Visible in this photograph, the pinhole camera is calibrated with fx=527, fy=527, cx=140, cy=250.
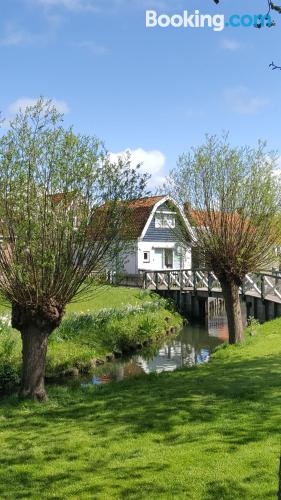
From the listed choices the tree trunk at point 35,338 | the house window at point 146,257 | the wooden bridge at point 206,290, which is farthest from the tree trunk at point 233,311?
the house window at point 146,257

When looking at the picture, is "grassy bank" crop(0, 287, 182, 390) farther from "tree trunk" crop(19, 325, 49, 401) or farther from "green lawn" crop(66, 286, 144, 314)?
"tree trunk" crop(19, 325, 49, 401)

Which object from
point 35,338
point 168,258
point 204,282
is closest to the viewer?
point 35,338

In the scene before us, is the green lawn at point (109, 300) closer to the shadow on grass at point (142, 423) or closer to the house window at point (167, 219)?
the house window at point (167, 219)

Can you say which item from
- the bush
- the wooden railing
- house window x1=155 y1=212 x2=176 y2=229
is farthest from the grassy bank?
house window x1=155 y1=212 x2=176 y2=229

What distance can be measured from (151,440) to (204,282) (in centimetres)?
2263

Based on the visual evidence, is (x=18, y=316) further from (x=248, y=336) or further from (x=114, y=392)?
(x=248, y=336)

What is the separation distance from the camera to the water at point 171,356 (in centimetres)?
1786

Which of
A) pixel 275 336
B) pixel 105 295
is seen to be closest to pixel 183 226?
pixel 275 336

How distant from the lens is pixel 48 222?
10.8 metres

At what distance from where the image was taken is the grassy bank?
663 inches

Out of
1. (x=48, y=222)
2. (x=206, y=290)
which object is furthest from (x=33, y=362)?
(x=206, y=290)

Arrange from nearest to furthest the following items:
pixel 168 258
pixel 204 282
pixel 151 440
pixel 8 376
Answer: pixel 151 440 → pixel 8 376 → pixel 204 282 → pixel 168 258

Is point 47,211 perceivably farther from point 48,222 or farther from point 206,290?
point 206,290

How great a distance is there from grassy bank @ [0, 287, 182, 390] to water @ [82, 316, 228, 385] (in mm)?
711
